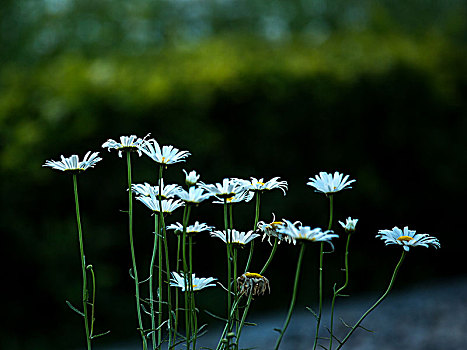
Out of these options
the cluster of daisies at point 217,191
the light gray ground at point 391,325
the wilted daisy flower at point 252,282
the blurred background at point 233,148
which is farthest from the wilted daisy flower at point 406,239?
the blurred background at point 233,148

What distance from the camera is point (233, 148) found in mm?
3951

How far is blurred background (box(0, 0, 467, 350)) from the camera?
11.0 ft

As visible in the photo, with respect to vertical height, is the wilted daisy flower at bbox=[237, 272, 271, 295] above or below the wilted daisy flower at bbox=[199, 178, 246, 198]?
below

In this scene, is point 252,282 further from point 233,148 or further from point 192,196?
point 233,148

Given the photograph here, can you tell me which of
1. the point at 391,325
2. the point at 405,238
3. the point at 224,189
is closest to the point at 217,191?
the point at 224,189

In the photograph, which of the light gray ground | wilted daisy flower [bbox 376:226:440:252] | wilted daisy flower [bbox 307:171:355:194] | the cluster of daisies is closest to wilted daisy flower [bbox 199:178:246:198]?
the cluster of daisies

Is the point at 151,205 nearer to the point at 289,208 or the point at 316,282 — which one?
the point at 289,208

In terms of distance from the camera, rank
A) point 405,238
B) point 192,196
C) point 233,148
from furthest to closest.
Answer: point 233,148 → point 405,238 → point 192,196

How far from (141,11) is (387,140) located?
509cm

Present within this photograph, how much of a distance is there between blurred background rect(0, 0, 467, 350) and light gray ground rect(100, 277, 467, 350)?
9.2 inches

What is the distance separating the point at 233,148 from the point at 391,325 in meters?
1.52

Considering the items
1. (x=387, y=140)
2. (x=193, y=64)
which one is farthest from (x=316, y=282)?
(x=193, y=64)

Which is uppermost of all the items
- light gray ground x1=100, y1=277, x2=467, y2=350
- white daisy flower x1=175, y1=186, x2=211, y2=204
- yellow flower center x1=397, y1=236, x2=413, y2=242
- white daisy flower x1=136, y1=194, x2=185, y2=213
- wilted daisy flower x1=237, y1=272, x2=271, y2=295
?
white daisy flower x1=175, y1=186, x2=211, y2=204

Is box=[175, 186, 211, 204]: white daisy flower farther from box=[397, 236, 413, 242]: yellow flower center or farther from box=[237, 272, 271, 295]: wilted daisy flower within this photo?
box=[397, 236, 413, 242]: yellow flower center
